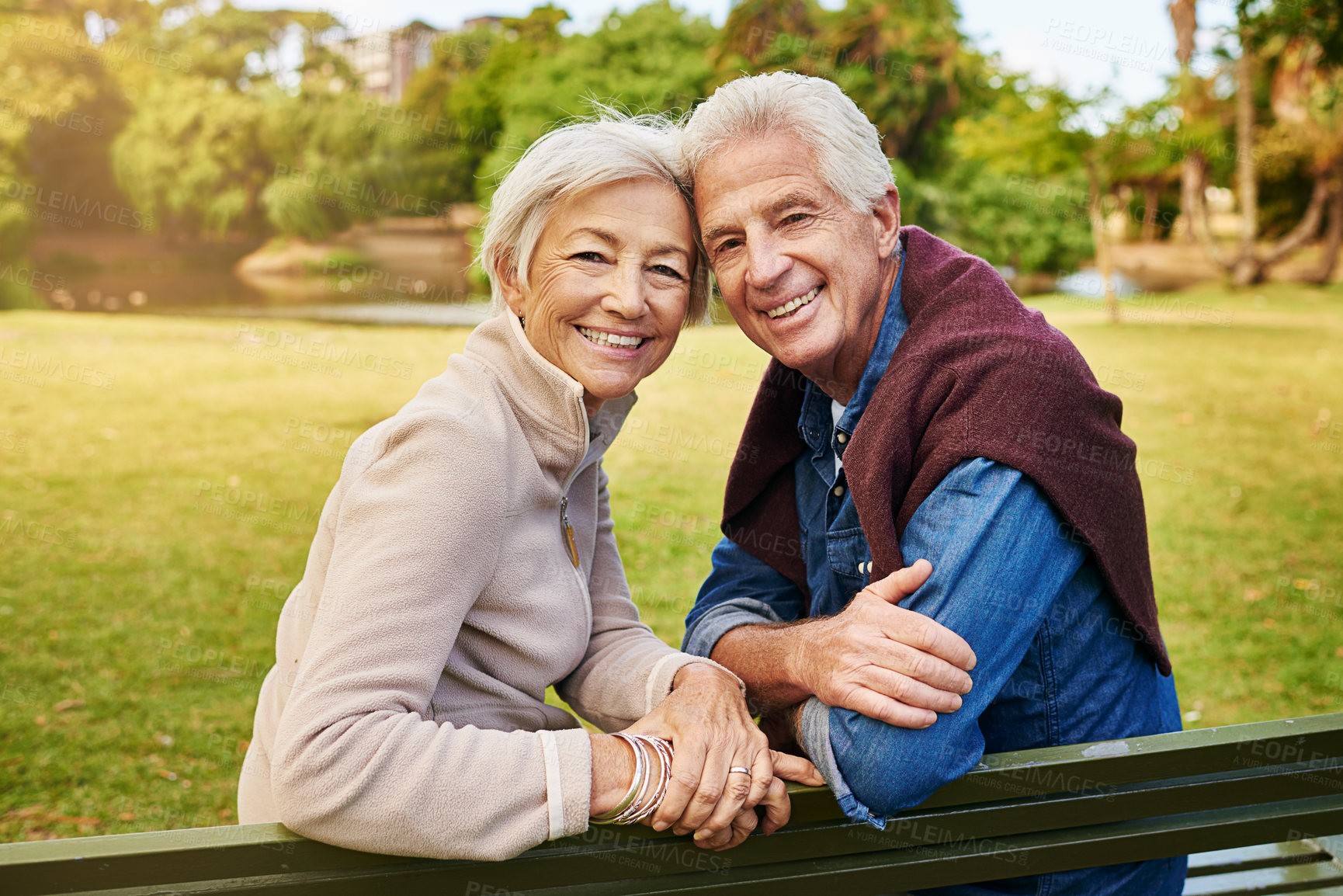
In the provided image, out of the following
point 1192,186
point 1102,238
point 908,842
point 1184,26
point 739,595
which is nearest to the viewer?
point 908,842

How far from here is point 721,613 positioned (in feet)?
6.77

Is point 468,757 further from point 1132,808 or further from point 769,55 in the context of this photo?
point 769,55

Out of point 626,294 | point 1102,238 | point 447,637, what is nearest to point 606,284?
point 626,294

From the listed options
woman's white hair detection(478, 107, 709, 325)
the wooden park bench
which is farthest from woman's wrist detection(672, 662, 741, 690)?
woman's white hair detection(478, 107, 709, 325)

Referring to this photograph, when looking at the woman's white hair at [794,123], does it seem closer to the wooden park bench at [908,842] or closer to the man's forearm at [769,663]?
the man's forearm at [769,663]

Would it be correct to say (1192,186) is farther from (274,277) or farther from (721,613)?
(721,613)

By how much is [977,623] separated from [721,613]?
708 millimetres

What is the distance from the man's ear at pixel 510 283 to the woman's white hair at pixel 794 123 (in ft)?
1.24

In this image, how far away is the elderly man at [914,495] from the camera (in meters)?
1.47

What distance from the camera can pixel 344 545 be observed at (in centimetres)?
134

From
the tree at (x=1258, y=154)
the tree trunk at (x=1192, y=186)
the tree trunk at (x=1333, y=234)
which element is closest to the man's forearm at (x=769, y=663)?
the tree at (x=1258, y=154)

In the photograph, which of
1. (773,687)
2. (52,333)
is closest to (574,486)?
(773,687)

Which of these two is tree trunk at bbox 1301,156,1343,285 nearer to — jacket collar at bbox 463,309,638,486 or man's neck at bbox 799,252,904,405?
man's neck at bbox 799,252,904,405

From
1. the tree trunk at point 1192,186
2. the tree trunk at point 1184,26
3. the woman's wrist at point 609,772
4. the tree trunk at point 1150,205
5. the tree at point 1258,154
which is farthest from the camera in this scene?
the tree trunk at point 1150,205
